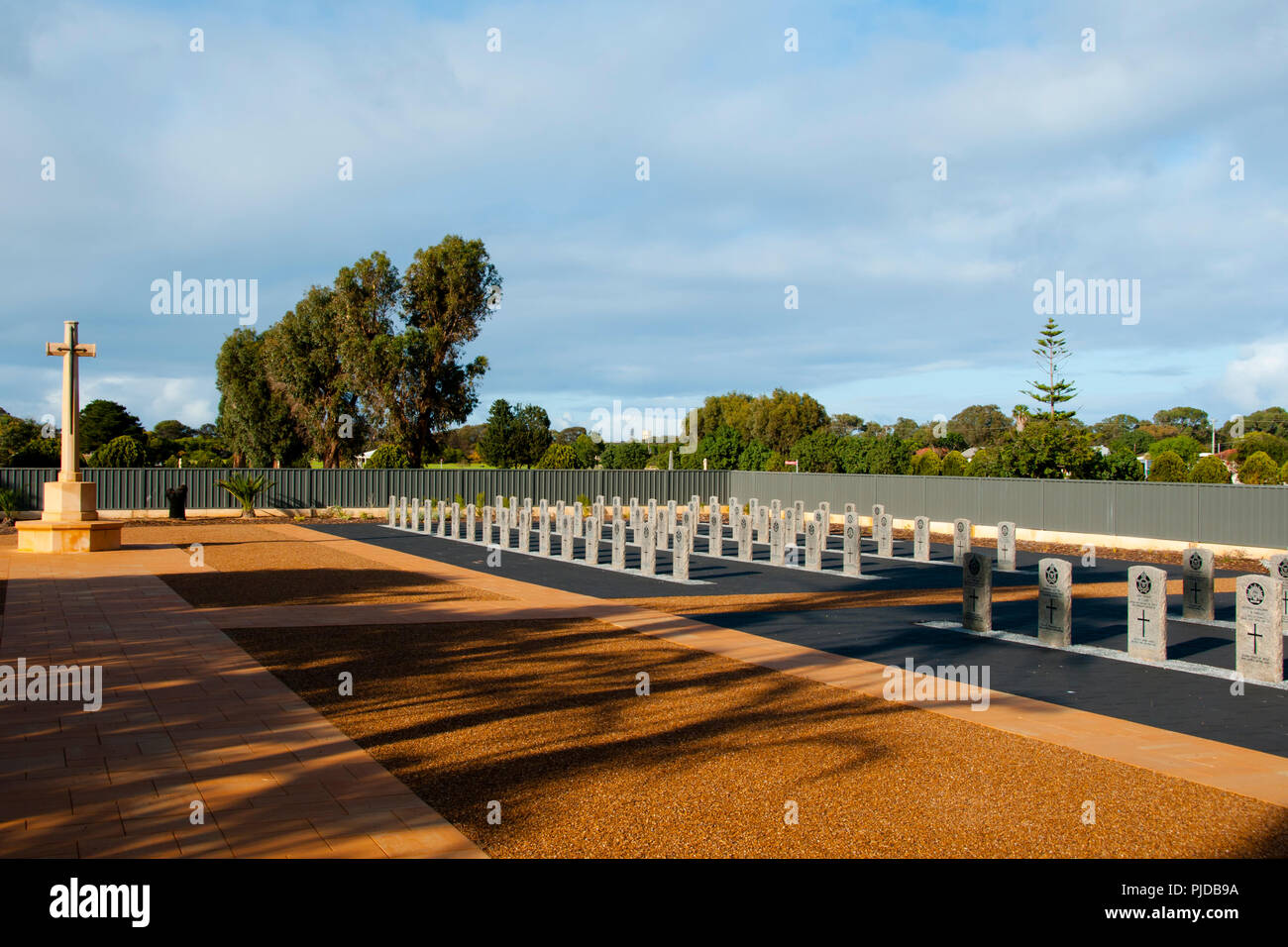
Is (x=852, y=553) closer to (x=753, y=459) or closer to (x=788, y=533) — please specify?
(x=788, y=533)

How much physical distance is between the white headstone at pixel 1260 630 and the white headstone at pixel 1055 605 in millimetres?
1921

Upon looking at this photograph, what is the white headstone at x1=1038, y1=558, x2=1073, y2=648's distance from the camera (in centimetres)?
1157

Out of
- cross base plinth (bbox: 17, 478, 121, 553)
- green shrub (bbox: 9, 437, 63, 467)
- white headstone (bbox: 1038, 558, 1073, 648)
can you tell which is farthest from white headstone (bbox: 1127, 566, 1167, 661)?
green shrub (bbox: 9, 437, 63, 467)

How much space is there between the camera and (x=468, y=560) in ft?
71.2

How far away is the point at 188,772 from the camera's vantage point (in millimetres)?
6152

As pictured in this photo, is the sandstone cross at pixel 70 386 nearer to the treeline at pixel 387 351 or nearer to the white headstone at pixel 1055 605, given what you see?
the white headstone at pixel 1055 605

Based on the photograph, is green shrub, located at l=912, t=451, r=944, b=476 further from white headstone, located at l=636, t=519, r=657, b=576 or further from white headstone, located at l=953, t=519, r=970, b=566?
white headstone, located at l=636, t=519, r=657, b=576

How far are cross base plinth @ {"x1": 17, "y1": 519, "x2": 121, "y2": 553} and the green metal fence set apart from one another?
44.0ft

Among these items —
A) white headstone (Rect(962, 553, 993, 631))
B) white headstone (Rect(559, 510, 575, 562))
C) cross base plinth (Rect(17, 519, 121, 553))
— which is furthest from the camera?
white headstone (Rect(559, 510, 575, 562))

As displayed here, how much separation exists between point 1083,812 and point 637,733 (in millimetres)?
3138
